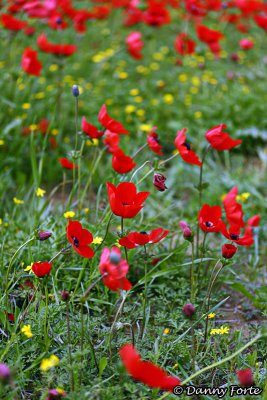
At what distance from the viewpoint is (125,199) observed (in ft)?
6.07

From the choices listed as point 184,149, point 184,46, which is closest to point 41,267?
point 184,149

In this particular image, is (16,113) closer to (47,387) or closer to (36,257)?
(36,257)

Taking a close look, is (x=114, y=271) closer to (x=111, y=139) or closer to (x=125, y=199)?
(x=125, y=199)

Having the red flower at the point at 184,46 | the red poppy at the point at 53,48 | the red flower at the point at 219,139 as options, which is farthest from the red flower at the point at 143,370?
the red flower at the point at 184,46

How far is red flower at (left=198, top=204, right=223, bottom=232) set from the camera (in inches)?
77.9

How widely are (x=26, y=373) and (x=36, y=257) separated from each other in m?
0.55

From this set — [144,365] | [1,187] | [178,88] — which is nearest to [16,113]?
[1,187]

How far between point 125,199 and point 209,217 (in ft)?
1.06

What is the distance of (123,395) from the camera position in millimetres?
1708

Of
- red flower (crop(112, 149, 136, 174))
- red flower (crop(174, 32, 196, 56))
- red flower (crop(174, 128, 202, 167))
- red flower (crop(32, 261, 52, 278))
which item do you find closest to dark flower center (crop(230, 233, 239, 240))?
red flower (crop(174, 128, 202, 167))

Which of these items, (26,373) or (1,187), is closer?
(26,373)

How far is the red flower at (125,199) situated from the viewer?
1.78 meters

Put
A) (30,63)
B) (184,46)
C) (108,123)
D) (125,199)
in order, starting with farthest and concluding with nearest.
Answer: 1. (184,46)
2. (30,63)
3. (108,123)
4. (125,199)

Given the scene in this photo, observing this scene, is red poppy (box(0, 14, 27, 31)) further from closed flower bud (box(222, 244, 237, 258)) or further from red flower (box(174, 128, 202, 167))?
closed flower bud (box(222, 244, 237, 258))
